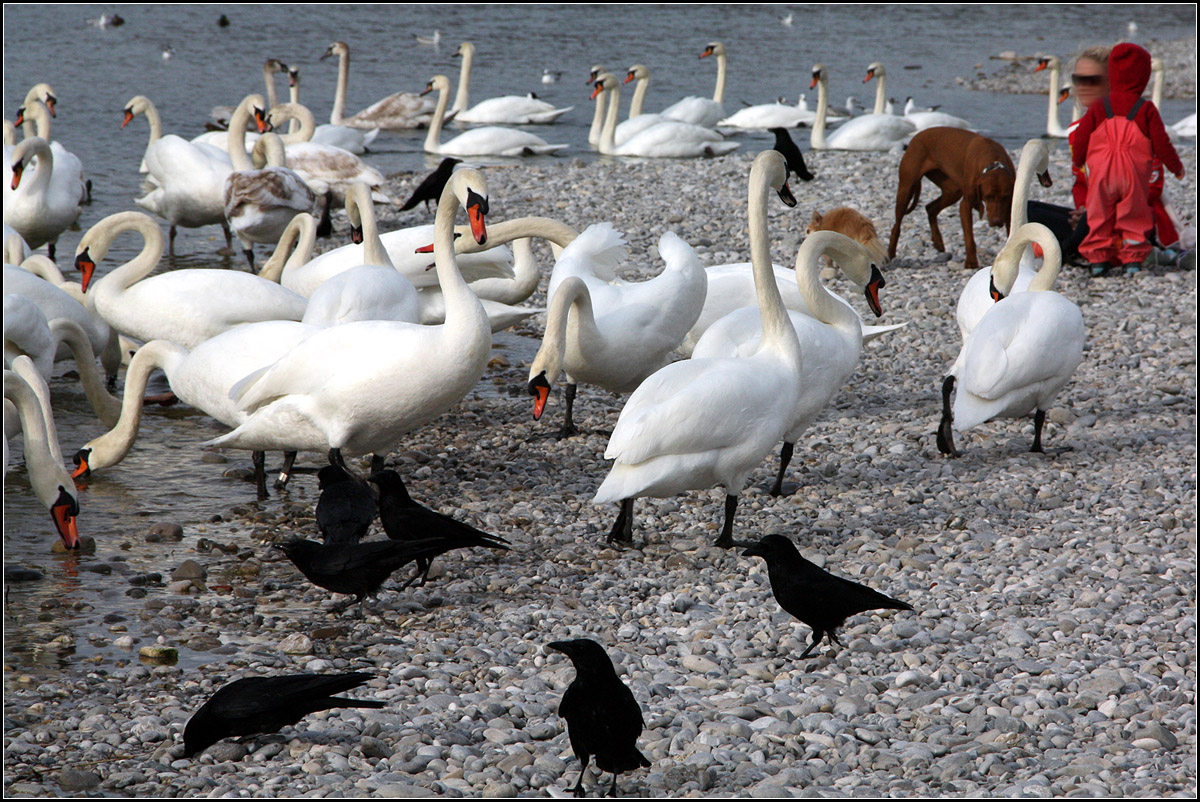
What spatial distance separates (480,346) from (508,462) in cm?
130

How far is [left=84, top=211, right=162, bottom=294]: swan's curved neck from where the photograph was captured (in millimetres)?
7157

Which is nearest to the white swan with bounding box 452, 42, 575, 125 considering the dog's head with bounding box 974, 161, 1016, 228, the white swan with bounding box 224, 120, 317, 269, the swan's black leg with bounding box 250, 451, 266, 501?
the white swan with bounding box 224, 120, 317, 269

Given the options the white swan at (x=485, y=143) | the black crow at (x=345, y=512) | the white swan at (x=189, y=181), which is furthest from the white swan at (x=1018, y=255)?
the white swan at (x=485, y=143)

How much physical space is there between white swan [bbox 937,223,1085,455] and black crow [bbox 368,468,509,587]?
256 cm

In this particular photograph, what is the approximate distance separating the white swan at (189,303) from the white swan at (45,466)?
6.77 ft

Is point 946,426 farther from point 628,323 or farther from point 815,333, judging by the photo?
point 628,323

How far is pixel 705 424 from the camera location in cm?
480

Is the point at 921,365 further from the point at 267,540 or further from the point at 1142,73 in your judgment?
the point at 267,540

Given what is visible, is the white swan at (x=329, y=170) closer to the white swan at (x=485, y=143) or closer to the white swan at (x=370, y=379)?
the white swan at (x=485, y=143)

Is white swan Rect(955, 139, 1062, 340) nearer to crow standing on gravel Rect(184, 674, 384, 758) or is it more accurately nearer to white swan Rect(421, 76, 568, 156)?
crow standing on gravel Rect(184, 674, 384, 758)

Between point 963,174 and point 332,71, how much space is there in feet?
56.3

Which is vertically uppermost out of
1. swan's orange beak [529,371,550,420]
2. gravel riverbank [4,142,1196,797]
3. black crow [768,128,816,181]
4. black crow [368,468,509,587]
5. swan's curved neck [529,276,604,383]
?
black crow [768,128,816,181]

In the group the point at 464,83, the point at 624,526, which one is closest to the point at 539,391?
the point at 624,526

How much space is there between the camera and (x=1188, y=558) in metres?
5.05
